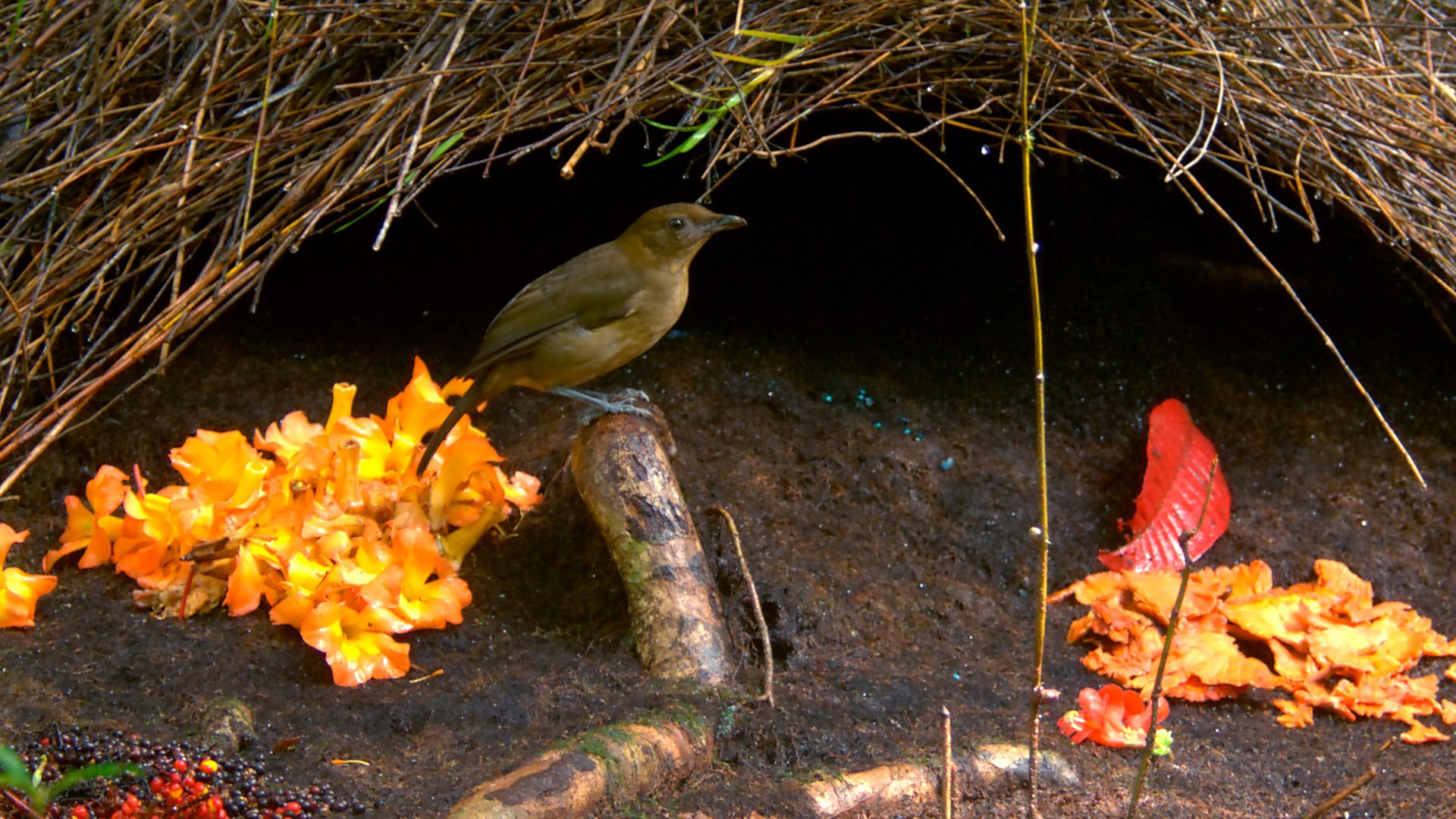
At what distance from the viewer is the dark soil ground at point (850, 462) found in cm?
214

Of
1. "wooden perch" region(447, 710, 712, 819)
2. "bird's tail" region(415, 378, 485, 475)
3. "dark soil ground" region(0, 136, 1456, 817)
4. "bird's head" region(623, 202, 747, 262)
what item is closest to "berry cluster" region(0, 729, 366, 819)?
"dark soil ground" region(0, 136, 1456, 817)

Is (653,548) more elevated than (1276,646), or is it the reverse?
(653,548)

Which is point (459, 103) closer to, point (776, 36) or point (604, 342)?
point (604, 342)

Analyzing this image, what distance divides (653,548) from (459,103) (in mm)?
1065

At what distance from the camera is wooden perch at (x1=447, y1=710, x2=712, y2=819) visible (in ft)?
5.73

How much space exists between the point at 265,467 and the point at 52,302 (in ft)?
1.86

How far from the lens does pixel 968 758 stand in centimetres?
204

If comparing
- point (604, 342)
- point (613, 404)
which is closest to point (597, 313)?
point (604, 342)

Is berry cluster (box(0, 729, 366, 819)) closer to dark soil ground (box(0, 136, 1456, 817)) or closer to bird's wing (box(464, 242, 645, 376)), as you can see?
dark soil ground (box(0, 136, 1456, 817))

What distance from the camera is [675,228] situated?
2.64 metres

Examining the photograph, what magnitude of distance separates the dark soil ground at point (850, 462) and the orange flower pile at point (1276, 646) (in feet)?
0.22

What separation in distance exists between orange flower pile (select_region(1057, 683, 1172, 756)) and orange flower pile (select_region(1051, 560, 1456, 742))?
0.73 ft

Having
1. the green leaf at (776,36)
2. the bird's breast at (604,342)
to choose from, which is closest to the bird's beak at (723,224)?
the bird's breast at (604,342)

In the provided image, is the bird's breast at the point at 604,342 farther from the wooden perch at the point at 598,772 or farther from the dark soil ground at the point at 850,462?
the wooden perch at the point at 598,772
